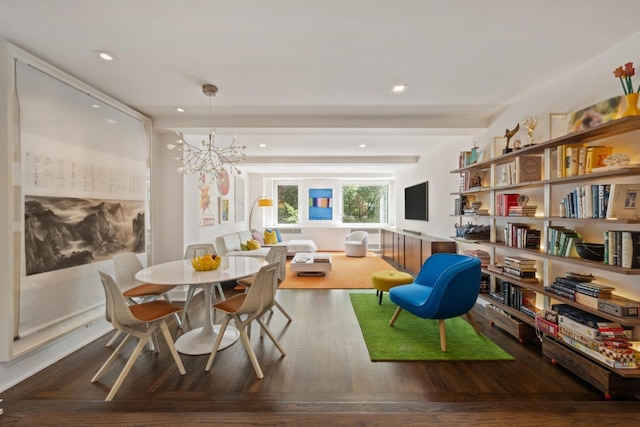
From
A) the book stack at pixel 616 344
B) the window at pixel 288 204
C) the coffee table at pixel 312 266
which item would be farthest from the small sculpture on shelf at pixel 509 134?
the window at pixel 288 204

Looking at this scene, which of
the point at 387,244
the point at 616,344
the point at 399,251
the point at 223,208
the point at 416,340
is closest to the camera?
the point at 616,344

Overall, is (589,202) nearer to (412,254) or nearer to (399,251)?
(412,254)

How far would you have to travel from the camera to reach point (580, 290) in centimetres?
218

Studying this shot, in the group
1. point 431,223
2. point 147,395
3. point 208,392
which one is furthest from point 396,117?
point 147,395

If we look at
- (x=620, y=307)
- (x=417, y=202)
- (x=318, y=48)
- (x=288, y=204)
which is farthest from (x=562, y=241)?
(x=288, y=204)

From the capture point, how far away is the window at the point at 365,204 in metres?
8.76

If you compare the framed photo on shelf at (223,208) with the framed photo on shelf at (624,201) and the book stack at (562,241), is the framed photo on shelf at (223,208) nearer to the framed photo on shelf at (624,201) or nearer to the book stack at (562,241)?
the book stack at (562,241)

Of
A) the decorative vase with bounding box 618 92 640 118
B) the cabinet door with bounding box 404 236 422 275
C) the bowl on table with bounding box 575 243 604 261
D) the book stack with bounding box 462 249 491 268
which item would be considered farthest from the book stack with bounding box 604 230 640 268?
the cabinet door with bounding box 404 236 422 275

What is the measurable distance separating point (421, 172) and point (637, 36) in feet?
13.9

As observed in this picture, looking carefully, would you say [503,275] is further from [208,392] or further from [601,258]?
[208,392]

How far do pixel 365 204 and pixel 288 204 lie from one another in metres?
2.51

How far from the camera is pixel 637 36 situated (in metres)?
1.93

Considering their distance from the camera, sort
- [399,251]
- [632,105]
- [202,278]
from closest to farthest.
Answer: [632,105]
[202,278]
[399,251]

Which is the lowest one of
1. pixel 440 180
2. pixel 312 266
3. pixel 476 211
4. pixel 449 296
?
pixel 312 266
